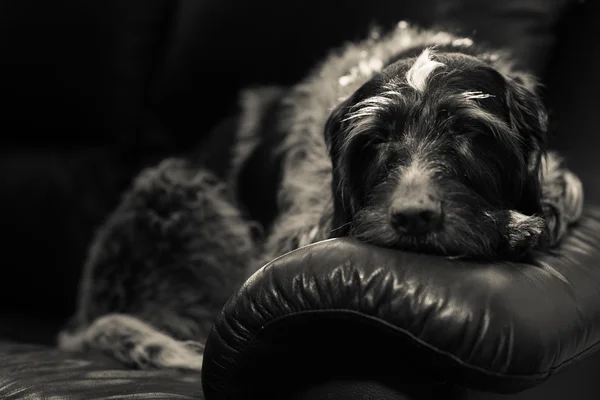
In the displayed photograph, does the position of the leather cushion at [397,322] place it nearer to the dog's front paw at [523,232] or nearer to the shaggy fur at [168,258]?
the dog's front paw at [523,232]

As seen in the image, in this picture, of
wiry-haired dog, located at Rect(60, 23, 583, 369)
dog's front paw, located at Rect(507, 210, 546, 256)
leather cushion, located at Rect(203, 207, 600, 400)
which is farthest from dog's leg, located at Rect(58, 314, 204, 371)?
dog's front paw, located at Rect(507, 210, 546, 256)

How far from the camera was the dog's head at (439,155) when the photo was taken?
1.56 metres

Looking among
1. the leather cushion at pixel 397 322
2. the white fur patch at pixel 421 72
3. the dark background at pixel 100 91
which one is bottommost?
the leather cushion at pixel 397 322

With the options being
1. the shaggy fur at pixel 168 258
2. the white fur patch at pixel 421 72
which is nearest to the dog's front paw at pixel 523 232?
the white fur patch at pixel 421 72

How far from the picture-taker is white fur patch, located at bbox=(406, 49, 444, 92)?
5.76 ft

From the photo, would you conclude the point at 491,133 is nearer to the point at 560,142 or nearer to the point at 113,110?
the point at 560,142

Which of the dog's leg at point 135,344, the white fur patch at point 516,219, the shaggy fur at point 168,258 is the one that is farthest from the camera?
the shaggy fur at point 168,258

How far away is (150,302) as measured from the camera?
2441mm

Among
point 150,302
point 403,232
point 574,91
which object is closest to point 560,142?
point 574,91

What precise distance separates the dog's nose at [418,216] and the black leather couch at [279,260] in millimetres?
96

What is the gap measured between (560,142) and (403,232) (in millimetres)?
1193

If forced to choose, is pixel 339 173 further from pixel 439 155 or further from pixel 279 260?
pixel 279 260

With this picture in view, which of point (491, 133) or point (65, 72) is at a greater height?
point (65, 72)

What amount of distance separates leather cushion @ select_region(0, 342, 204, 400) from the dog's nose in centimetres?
59
